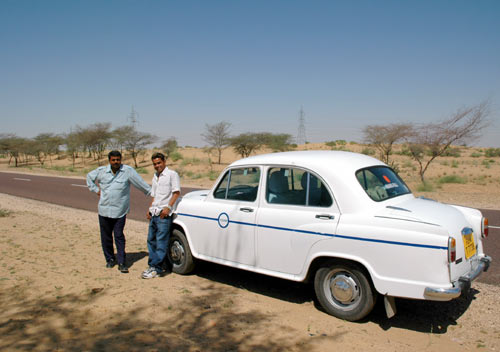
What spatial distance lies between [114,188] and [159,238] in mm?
1006

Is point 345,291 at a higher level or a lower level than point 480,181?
higher

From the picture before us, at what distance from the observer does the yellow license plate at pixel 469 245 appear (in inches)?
159

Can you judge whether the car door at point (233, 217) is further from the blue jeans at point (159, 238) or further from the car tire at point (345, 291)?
the car tire at point (345, 291)

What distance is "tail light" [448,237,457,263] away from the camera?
141 inches

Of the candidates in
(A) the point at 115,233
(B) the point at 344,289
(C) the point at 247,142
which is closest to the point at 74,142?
(C) the point at 247,142

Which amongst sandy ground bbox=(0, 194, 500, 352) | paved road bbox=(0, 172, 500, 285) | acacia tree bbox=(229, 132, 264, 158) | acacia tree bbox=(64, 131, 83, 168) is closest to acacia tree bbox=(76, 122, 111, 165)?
acacia tree bbox=(64, 131, 83, 168)

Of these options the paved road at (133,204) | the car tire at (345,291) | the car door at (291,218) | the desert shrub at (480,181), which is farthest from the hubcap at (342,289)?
the desert shrub at (480,181)

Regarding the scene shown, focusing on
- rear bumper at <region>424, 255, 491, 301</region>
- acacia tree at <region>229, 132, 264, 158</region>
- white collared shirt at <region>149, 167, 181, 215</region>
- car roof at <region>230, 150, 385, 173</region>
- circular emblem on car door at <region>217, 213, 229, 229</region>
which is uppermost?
acacia tree at <region>229, 132, 264, 158</region>

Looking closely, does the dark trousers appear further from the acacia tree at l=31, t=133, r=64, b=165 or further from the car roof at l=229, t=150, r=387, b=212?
the acacia tree at l=31, t=133, r=64, b=165

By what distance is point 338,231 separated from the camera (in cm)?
410

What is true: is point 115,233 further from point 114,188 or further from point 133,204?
point 133,204

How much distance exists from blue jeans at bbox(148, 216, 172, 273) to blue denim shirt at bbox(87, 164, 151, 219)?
1.76 feet

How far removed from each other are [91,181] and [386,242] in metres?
4.34

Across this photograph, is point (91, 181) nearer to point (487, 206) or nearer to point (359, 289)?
point (359, 289)
